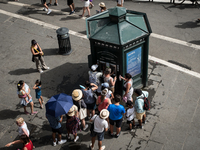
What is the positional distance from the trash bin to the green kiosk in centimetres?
252

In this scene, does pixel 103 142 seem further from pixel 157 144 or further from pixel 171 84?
pixel 171 84

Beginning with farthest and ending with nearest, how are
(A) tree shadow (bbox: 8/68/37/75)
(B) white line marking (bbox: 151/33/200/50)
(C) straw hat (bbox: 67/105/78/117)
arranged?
(B) white line marking (bbox: 151/33/200/50)
(A) tree shadow (bbox: 8/68/37/75)
(C) straw hat (bbox: 67/105/78/117)

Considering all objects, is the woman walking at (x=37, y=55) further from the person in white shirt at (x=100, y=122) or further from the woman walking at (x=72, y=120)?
the person in white shirt at (x=100, y=122)

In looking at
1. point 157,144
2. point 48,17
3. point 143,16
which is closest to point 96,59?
point 143,16

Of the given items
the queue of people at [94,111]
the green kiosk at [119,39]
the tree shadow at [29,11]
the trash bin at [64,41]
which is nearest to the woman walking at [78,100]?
the queue of people at [94,111]

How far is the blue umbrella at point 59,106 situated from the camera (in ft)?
22.7

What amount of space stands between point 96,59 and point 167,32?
538cm

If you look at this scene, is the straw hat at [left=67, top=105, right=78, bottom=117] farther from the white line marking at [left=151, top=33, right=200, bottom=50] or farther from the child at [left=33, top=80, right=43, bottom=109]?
the white line marking at [left=151, top=33, right=200, bottom=50]

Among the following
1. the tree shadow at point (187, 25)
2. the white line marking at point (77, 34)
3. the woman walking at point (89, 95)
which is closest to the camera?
the woman walking at point (89, 95)

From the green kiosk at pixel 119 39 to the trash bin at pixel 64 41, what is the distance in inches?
99.2

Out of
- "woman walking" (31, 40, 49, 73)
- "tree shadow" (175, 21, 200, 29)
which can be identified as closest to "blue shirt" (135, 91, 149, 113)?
"woman walking" (31, 40, 49, 73)

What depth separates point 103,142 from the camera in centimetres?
795

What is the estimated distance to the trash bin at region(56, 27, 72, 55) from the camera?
36.5 feet

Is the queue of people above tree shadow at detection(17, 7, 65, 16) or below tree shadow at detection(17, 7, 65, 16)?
below
